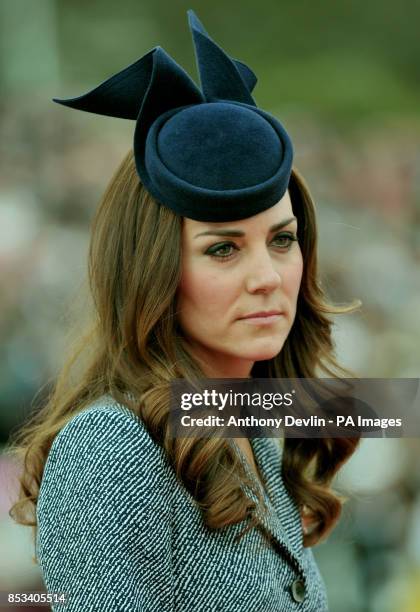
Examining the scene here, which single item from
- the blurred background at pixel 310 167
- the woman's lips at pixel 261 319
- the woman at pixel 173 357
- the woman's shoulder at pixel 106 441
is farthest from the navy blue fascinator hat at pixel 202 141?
the blurred background at pixel 310 167

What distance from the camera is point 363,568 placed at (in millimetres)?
3223

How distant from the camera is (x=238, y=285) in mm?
1568

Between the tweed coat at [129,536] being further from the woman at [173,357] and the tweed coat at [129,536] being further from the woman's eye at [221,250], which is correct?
the woman's eye at [221,250]

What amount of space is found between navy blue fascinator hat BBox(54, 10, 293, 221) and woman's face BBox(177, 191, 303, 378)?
0.03 meters

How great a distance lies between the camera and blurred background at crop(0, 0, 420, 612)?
10.7ft

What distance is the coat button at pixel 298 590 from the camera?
5.27 feet

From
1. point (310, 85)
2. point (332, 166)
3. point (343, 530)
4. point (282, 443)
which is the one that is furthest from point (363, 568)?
point (310, 85)

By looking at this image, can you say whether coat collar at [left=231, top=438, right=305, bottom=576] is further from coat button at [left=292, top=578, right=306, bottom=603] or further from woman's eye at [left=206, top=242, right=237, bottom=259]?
woman's eye at [left=206, top=242, right=237, bottom=259]

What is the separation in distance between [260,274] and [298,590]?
555 mm

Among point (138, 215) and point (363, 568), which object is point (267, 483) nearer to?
point (138, 215)

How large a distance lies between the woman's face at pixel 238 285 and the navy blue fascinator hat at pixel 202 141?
3 cm

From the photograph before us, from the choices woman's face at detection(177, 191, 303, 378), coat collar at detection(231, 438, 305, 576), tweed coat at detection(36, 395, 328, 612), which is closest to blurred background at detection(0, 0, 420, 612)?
coat collar at detection(231, 438, 305, 576)

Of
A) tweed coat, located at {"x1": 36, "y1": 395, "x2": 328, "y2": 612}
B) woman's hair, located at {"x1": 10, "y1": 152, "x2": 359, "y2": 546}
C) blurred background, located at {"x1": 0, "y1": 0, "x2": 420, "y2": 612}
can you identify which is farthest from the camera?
blurred background, located at {"x1": 0, "y1": 0, "x2": 420, "y2": 612}

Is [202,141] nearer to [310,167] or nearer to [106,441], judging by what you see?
[106,441]
